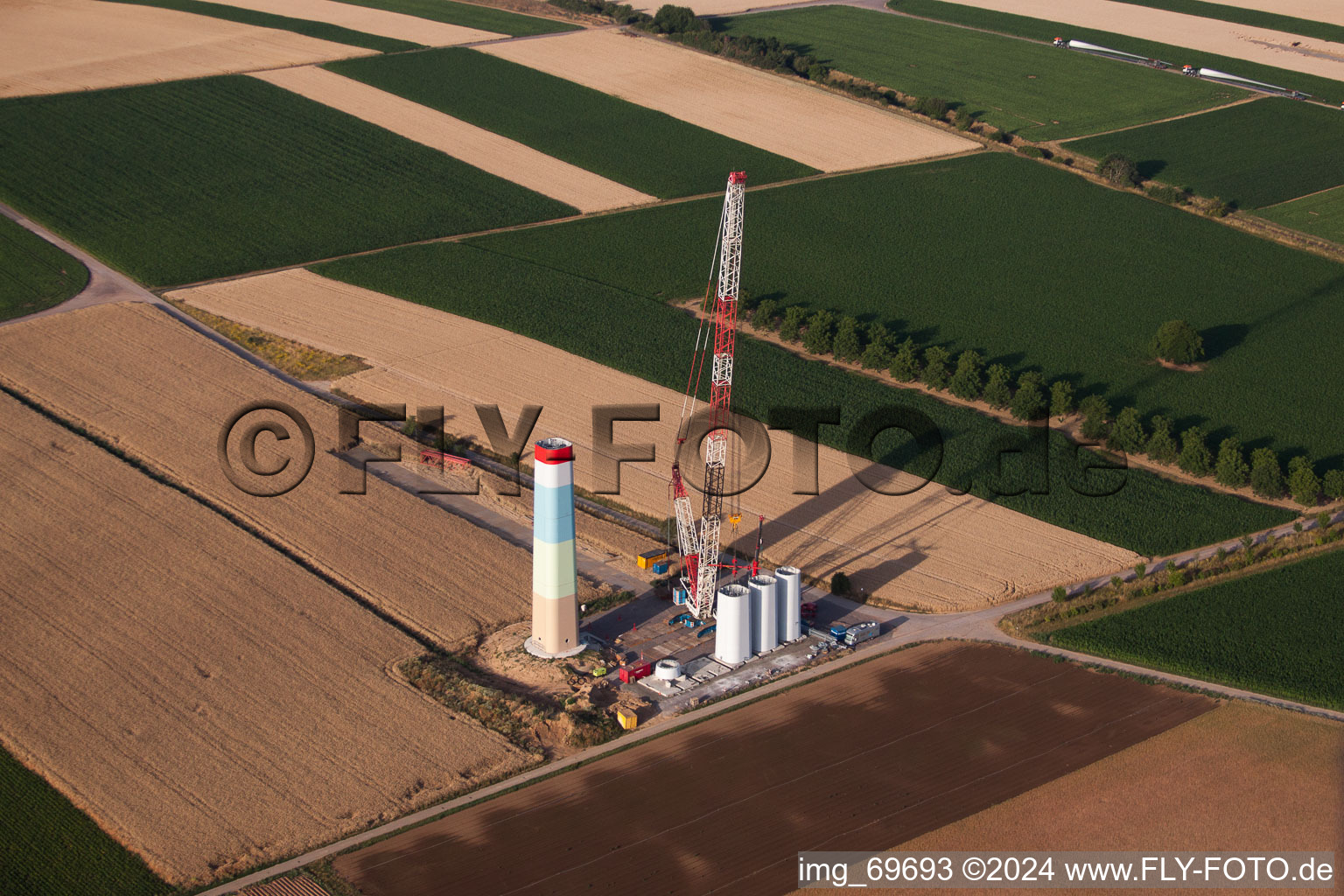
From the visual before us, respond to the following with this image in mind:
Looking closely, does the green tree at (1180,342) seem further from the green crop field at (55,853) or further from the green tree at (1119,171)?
the green crop field at (55,853)

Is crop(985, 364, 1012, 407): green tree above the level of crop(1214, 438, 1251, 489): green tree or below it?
above

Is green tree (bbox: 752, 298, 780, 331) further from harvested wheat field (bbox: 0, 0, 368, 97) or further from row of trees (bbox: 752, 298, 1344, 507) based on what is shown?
harvested wheat field (bbox: 0, 0, 368, 97)

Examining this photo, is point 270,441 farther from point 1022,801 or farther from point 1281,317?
point 1281,317

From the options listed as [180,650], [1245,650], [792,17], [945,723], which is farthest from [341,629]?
[792,17]

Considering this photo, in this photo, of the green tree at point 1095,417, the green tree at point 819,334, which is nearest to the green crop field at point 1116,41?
the green tree at point 819,334

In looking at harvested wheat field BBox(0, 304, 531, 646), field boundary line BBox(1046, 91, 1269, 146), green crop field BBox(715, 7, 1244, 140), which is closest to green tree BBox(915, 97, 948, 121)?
green crop field BBox(715, 7, 1244, 140)

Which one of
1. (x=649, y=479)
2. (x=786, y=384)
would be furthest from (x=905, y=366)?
(x=649, y=479)
